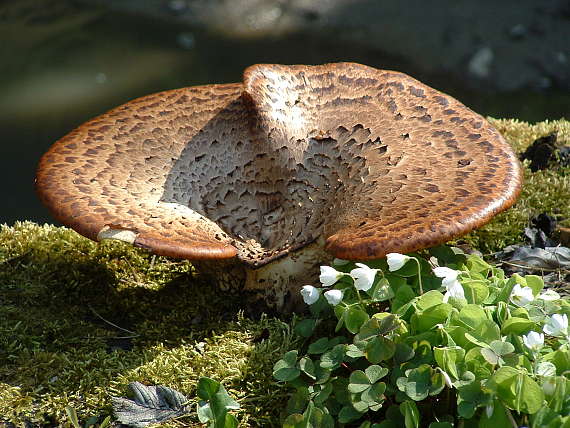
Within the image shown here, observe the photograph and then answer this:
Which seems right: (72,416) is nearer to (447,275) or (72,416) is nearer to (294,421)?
(294,421)

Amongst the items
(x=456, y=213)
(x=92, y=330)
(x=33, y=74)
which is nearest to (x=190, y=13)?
(x=33, y=74)

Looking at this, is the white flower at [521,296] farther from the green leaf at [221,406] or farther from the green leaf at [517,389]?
the green leaf at [221,406]

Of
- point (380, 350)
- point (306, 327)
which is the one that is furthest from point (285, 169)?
point (380, 350)

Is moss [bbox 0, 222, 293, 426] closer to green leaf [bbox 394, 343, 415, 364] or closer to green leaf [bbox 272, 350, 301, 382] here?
green leaf [bbox 272, 350, 301, 382]

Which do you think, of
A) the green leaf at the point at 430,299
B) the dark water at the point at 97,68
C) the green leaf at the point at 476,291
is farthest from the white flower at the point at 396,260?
the dark water at the point at 97,68

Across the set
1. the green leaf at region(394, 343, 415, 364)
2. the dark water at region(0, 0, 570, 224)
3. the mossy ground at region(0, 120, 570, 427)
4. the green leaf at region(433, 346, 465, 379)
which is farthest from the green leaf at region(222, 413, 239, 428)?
the dark water at region(0, 0, 570, 224)

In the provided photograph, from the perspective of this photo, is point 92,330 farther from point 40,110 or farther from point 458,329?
point 40,110
